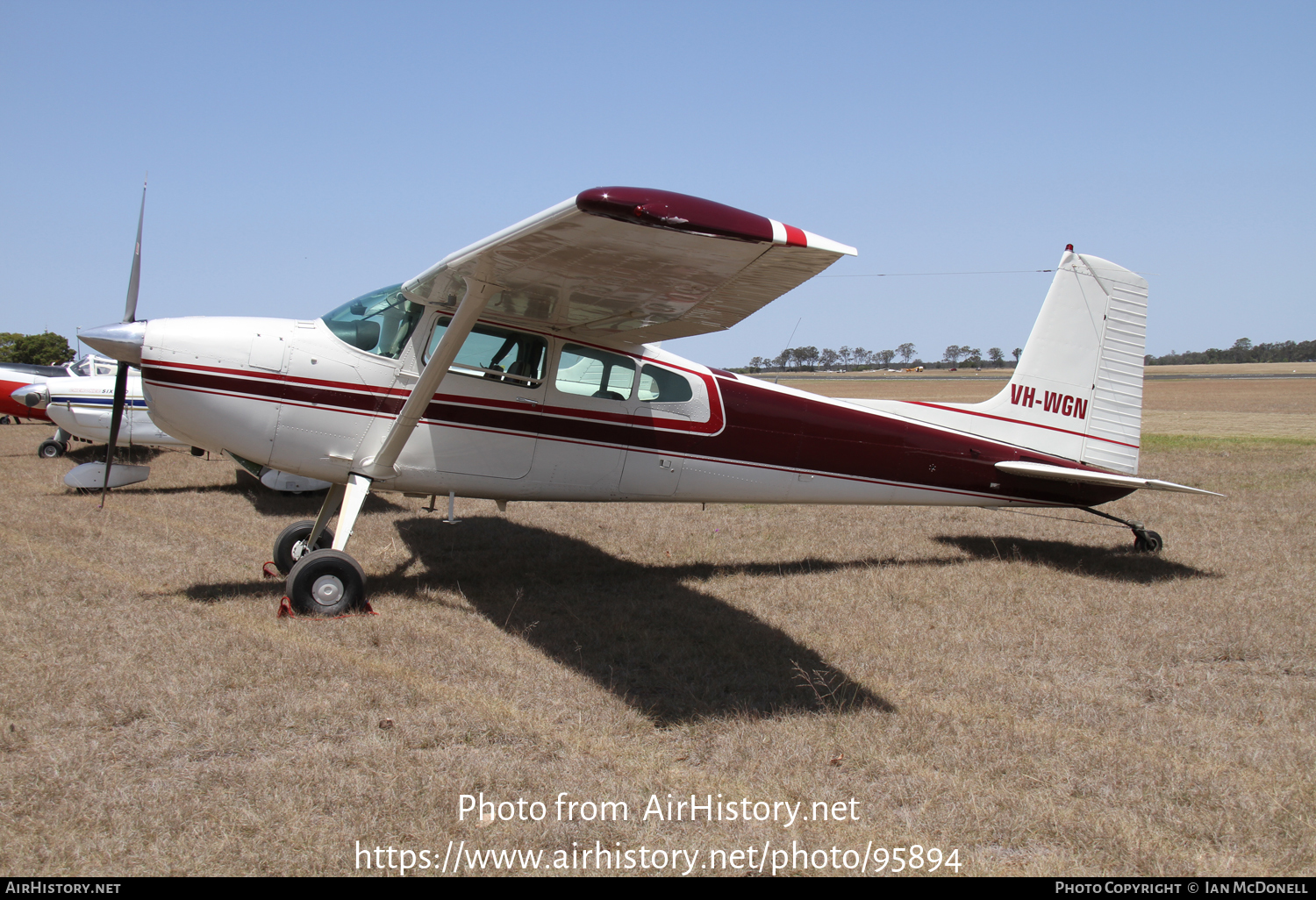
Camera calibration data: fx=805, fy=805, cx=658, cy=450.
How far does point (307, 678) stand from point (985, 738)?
3.59 m

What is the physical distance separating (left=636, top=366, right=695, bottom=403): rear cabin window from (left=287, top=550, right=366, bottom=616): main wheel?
262 cm

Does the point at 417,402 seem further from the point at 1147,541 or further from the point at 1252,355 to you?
the point at 1252,355

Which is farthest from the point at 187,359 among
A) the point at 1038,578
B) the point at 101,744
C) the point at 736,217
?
the point at 1038,578

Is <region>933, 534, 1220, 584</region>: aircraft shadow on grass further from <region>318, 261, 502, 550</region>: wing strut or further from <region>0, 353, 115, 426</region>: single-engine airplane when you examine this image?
<region>0, 353, 115, 426</region>: single-engine airplane

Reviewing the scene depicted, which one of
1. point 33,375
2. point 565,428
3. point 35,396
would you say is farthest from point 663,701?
point 33,375

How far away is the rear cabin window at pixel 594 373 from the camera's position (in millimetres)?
6504

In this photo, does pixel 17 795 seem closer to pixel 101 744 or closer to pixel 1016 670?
pixel 101 744

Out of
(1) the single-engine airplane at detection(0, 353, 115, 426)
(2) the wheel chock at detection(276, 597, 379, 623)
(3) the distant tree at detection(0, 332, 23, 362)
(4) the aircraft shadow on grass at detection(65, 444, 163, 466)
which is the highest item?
(2) the wheel chock at detection(276, 597, 379, 623)

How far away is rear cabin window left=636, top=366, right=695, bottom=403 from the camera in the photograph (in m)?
6.75

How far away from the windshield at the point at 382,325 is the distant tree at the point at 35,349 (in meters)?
Result: 59.3

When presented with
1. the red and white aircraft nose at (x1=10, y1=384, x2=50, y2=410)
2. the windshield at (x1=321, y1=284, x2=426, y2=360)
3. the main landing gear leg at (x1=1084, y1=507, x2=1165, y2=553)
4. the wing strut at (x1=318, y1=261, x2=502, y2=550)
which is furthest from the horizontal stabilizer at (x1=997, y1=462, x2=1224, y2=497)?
the red and white aircraft nose at (x1=10, y1=384, x2=50, y2=410)

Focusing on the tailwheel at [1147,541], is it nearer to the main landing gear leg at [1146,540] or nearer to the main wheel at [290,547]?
the main landing gear leg at [1146,540]

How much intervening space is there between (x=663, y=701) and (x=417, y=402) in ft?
8.89

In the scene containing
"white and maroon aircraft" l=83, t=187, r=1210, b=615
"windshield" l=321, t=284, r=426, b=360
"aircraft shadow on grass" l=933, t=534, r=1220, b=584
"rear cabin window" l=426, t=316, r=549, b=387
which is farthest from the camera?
"aircraft shadow on grass" l=933, t=534, r=1220, b=584
